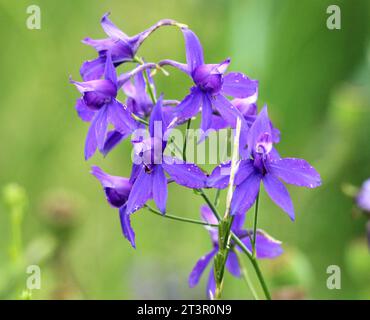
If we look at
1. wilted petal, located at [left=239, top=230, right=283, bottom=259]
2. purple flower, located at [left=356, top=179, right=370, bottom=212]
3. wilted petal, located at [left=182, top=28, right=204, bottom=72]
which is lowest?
wilted petal, located at [left=239, top=230, right=283, bottom=259]

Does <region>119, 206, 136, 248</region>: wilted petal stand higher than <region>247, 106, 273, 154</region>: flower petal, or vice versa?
<region>247, 106, 273, 154</region>: flower petal

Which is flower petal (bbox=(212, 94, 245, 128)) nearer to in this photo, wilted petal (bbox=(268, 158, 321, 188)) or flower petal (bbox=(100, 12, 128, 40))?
wilted petal (bbox=(268, 158, 321, 188))

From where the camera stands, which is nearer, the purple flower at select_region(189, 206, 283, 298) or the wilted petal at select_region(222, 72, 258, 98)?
the wilted petal at select_region(222, 72, 258, 98)

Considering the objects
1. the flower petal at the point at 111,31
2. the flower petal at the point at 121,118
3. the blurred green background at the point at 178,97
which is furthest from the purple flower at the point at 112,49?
the blurred green background at the point at 178,97

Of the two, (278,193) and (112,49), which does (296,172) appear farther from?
→ (112,49)

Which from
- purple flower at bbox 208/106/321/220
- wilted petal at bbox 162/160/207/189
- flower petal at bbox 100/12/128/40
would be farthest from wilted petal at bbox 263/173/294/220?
flower petal at bbox 100/12/128/40

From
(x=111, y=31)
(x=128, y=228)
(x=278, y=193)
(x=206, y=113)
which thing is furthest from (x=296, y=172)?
(x=111, y=31)
